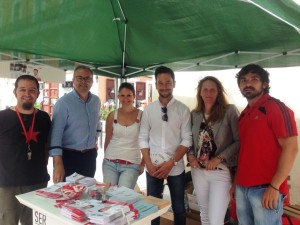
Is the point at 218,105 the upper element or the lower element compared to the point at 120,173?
upper

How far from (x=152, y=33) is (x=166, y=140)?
4.09ft

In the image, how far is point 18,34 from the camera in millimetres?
2617

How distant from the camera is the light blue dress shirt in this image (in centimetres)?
221

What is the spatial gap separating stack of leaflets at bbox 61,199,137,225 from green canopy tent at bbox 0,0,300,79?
1407 mm

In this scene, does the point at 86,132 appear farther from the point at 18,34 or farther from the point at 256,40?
the point at 256,40

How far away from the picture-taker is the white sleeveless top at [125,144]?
91.4 inches

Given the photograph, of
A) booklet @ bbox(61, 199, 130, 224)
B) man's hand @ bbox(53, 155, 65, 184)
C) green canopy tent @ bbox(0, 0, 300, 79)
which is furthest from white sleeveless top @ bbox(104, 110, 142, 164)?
green canopy tent @ bbox(0, 0, 300, 79)

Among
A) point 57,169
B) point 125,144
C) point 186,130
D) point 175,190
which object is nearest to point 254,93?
point 186,130

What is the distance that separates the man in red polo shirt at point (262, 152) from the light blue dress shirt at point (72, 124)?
130cm

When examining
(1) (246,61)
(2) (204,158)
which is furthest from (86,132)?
(1) (246,61)

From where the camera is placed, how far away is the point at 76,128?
7.69 feet

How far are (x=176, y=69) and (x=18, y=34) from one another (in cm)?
198

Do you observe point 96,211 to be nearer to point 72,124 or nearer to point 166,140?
point 166,140

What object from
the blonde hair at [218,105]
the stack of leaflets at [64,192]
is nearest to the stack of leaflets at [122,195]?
the stack of leaflets at [64,192]
